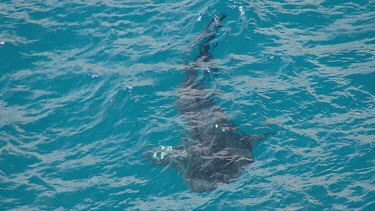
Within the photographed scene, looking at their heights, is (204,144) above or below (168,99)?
below

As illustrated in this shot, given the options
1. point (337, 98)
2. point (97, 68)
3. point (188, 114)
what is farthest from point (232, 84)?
point (97, 68)

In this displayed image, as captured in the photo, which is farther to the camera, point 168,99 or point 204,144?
point 168,99

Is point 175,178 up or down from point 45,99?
down

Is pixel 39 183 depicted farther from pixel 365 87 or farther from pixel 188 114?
pixel 365 87

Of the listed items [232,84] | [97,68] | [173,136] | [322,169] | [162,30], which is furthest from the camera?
[162,30]
